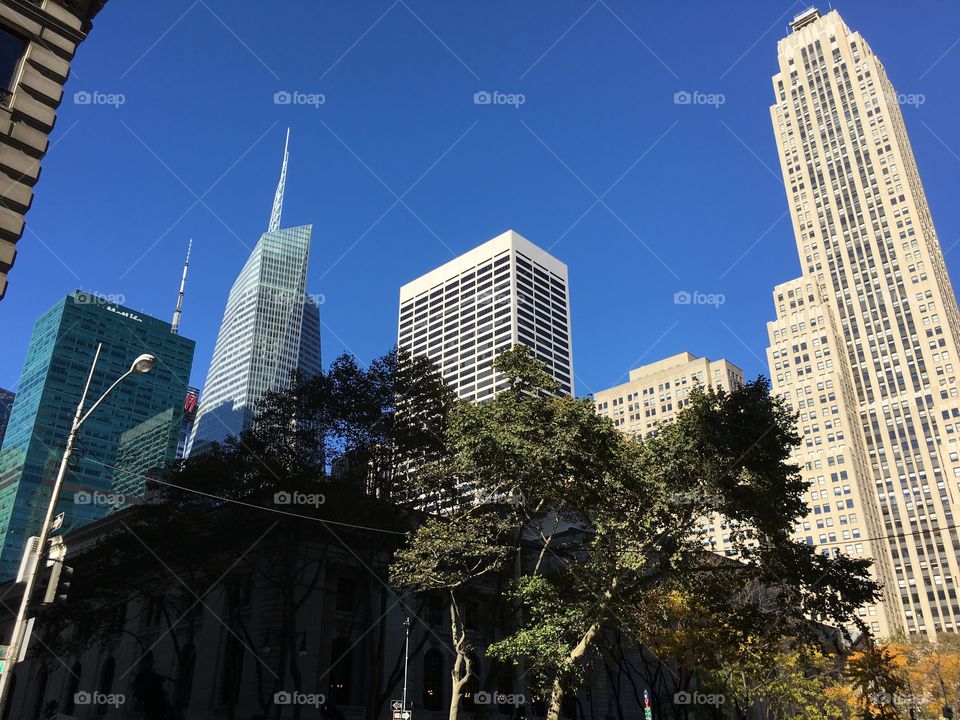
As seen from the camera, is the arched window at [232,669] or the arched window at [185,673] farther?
the arched window at [185,673]

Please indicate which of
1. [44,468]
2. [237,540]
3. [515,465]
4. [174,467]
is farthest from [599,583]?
[44,468]

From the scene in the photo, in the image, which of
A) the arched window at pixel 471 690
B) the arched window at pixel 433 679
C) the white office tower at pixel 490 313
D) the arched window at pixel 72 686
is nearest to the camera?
the arched window at pixel 433 679

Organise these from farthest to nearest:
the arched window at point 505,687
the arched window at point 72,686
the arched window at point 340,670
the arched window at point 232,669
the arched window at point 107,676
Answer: the arched window at point 72,686, the arched window at point 107,676, the arched window at point 505,687, the arched window at point 232,669, the arched window at point 340,670

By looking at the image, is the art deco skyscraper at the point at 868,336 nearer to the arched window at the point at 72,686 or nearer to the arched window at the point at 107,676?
the arched window at the point at 107,676

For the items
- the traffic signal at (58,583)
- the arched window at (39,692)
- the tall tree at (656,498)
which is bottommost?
the arched window at (39,692)

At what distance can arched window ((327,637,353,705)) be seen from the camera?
37094 millimetres

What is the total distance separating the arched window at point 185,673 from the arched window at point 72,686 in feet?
38.9

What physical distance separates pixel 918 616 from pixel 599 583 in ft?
365

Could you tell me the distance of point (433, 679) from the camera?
41312 millimetres

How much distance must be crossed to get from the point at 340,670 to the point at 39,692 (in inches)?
1103

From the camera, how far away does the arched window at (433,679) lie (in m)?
40.3

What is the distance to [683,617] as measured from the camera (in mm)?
37344

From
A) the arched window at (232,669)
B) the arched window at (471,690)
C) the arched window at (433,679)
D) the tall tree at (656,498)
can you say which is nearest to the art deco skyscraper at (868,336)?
the arched window at (471,690)

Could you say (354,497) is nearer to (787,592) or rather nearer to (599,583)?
(599,583)
